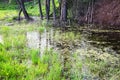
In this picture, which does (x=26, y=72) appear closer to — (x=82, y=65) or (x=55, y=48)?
(x=82, y=65)

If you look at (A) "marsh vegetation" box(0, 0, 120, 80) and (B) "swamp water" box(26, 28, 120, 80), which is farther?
(B) "swamp water" box(26, 28, 120, 80)

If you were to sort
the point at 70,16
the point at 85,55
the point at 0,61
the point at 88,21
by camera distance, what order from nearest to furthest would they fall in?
1. the point at 0,61
2. the point at 85,55
3. the point at 88,21
4. the point at 70,16

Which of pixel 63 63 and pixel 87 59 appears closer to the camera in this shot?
pixel 63 63

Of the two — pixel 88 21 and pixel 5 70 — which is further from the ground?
pixel 5 70

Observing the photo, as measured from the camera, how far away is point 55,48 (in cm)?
1336

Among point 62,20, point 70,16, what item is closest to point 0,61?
point 62,20

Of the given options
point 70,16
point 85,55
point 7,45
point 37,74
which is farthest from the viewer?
point 70,16

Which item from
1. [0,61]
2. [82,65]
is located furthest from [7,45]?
[82,65]

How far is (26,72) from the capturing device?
840 centimetres

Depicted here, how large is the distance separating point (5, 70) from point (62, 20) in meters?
21.9

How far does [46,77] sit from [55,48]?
5308mm

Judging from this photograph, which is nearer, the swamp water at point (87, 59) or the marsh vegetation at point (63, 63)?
the marsh vegetation at point (63, 63)

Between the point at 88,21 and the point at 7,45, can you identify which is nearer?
the point at 7,45

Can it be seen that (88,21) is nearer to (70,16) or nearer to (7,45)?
(70,16)
